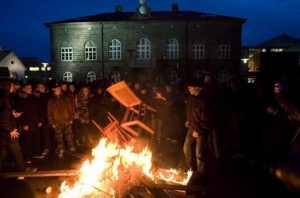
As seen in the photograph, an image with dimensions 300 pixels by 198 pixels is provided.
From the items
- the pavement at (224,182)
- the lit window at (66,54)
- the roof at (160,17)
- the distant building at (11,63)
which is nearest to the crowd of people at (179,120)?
the pavement at (224,182)

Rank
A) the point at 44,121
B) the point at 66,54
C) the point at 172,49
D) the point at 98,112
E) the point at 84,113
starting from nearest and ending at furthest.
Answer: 1. the point at 44,121
2. the point at 98,112
3. the point at 84,113
4. the point at 172,49
5. the point at 66,54

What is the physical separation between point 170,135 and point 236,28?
94.5 ft

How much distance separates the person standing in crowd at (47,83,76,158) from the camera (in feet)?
29.6

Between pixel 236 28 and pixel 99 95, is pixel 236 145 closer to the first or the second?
pixel 99 95

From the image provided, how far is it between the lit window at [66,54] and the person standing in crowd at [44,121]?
29.3 m

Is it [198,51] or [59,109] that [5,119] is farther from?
[198,51]

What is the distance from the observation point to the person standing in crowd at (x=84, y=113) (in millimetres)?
10039

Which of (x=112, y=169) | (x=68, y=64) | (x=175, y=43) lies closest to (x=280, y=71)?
(x=112, y=169)

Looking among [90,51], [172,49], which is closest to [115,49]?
[90,51]

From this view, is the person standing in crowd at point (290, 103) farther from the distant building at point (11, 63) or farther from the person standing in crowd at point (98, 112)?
the distant building at point (11, 63)

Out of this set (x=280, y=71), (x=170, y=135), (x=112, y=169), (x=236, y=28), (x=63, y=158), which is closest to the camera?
(x=112, y=169)

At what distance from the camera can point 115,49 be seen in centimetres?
3747

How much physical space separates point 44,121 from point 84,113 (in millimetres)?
1285

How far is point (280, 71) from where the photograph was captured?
10.1 metres
